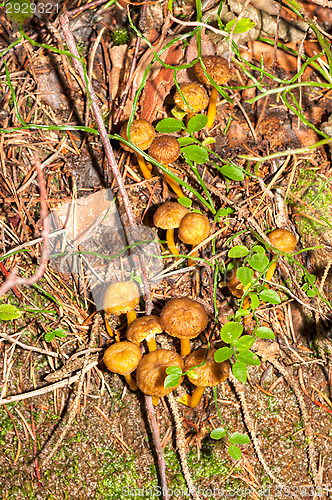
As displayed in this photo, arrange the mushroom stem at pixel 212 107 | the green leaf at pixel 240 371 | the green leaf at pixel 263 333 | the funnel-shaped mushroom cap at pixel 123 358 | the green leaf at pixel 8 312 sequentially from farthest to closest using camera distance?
1. the mushroom stem at pixel 212 107
2. the green leaf at pixel 8 312
3. the funnel-shaped mushroom cap at pixel 123 358
4. the green leaf at pixel 263 333
5. the green leaf at pixel 240 371

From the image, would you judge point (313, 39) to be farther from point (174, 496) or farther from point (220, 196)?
point (174, 496)

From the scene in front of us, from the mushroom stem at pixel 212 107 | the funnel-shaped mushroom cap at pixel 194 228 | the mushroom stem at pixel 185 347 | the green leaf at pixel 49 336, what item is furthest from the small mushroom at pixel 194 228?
the green leaf at pixel 49 336

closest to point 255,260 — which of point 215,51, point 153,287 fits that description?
point 153,287

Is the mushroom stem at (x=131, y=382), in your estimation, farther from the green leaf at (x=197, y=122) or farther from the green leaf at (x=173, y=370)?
the green leaf at (x=197, y=122)

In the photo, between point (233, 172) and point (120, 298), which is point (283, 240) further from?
point (120, 298)

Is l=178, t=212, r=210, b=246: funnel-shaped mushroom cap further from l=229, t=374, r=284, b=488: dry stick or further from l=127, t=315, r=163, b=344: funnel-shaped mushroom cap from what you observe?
l=229, t=374, r=284, b=488: dry stick

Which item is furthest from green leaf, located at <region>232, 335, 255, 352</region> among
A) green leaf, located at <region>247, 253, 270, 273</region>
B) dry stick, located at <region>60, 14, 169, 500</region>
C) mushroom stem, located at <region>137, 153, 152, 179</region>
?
mushroom stem, located at <region>137, 153, 152, 179</region>

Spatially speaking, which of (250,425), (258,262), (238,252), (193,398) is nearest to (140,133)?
(238,252)

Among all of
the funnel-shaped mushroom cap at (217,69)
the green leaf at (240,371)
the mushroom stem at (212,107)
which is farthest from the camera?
the mushroom stem at (212,107)
